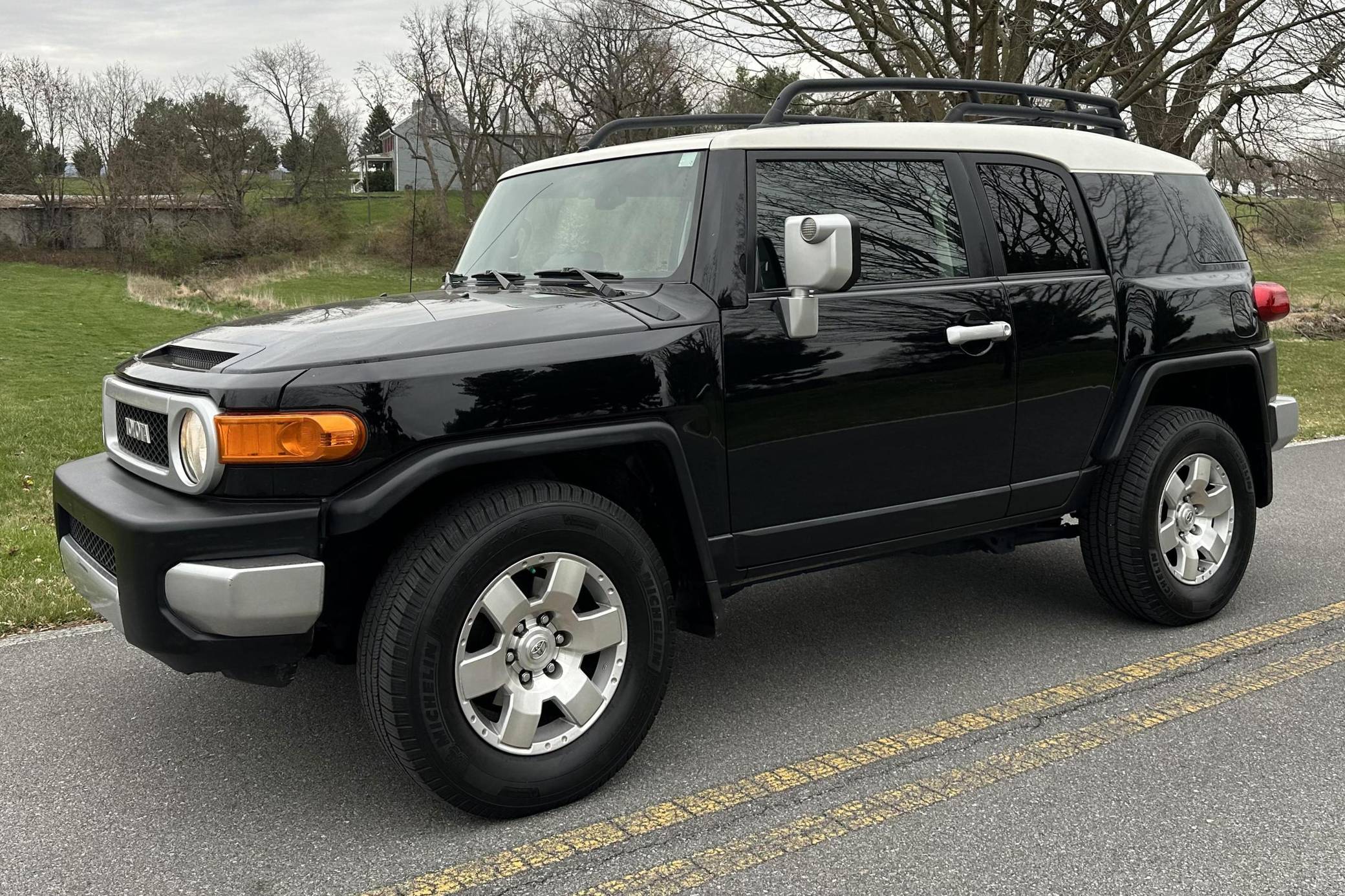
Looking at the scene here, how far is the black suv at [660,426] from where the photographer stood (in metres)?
3.01

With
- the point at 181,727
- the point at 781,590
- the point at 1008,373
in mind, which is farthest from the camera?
the point at 781,590

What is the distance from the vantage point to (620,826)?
3189 millimetres

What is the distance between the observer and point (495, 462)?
127 inches

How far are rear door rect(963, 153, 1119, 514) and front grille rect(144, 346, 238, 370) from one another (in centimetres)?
264

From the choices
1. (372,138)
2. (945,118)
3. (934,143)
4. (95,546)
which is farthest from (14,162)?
(934,143)

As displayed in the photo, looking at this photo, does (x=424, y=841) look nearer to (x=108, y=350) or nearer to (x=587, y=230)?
(x=587, y=230)

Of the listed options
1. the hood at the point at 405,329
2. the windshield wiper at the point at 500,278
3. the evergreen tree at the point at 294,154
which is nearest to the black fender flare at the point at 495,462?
the hood at the point at 405,329

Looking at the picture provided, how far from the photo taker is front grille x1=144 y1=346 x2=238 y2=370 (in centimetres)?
322

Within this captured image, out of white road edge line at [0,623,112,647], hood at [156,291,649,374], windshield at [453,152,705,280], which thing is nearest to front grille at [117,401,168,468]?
hood at [156,291,649,374]

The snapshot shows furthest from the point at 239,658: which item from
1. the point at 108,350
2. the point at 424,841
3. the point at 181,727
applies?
the point at 108,350

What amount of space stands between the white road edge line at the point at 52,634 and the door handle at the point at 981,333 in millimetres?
3536

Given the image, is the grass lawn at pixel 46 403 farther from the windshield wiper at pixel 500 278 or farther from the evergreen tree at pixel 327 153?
the evergreen tree at pixel 327 153

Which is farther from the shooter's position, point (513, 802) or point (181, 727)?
point (181, 727)

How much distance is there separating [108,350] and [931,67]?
13.9 m
